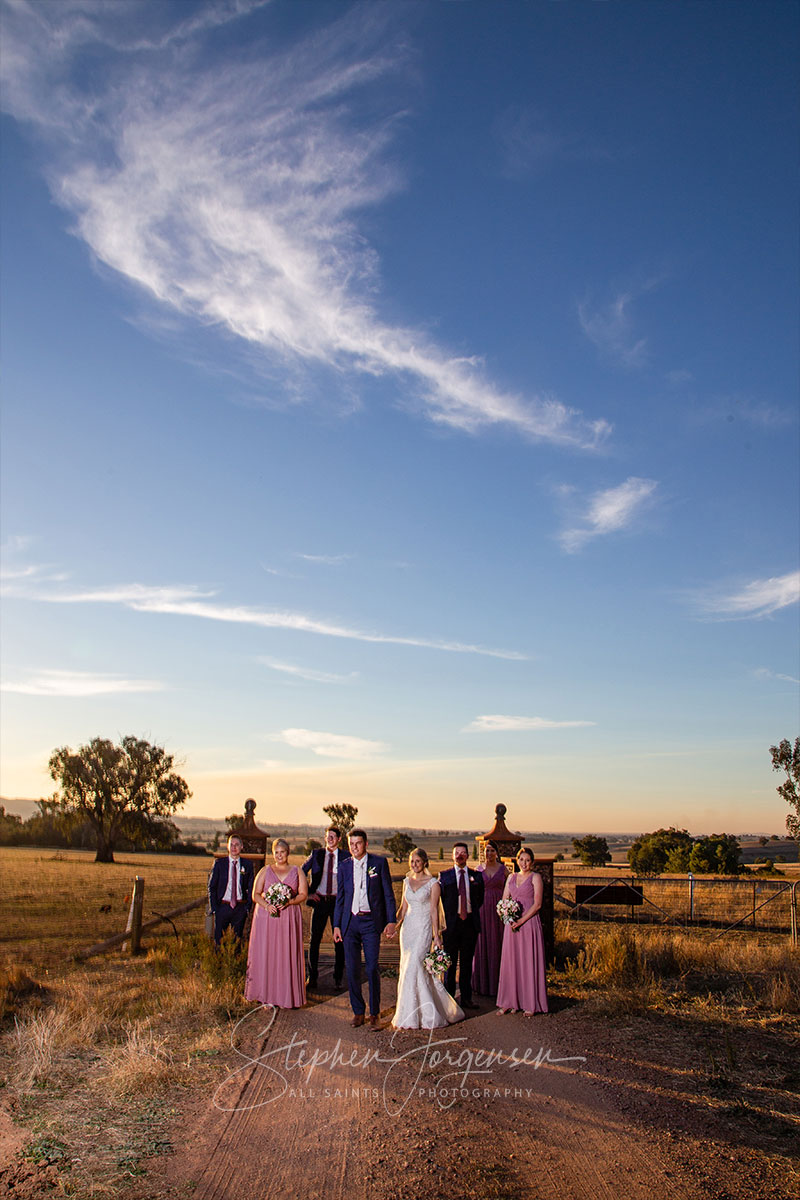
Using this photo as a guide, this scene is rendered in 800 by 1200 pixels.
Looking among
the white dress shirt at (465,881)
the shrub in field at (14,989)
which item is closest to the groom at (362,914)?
the white dress shirt at (465,881)

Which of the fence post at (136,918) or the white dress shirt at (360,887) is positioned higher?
the white dress shirt at (360,887)

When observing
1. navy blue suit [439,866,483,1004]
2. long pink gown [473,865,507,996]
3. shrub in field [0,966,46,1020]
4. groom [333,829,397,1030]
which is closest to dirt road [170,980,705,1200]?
groom [333,829,397,1030]

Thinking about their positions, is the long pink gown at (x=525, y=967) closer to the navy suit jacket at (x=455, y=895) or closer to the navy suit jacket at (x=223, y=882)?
the navy suit jacket at (x=455, y=895)

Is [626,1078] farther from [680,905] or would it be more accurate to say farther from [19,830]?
[19,830]

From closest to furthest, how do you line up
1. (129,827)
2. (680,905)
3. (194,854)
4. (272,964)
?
(272,964) < (680,905) < (129,827) < (194,854)

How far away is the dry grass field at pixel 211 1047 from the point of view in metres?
6.53

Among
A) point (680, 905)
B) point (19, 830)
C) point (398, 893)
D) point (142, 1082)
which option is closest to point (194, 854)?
point (19, 830)

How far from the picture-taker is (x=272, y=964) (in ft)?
36.5

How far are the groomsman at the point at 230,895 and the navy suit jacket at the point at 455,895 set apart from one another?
3.43 meters

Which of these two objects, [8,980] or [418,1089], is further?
[8,980]

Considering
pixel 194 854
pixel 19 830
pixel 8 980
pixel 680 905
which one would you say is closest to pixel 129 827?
pixel 194 854

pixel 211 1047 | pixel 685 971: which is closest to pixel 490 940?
pixel 685 971

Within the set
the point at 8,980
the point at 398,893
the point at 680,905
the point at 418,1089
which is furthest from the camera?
the point at 398,893

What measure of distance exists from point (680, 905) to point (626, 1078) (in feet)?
76.6
